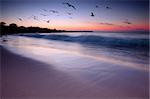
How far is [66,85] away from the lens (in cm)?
278

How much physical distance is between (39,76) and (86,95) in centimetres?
98

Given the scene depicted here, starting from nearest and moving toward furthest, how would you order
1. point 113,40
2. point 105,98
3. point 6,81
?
point 105,98, point 6,81, point 113,40

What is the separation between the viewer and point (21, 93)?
2.47 m

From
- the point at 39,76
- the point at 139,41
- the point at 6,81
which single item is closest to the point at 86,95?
the point at 39,76

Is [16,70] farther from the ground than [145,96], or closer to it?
farther from the ground

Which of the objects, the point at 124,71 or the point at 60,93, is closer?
the point at 60,93

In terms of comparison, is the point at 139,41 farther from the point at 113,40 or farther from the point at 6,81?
the point at 6,81

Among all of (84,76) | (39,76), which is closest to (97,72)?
(84,76)

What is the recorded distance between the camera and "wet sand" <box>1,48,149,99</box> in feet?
8.18

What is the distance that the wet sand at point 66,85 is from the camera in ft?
8.18

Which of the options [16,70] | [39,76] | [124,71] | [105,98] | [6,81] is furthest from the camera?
[124,71]

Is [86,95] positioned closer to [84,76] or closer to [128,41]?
[84,76]

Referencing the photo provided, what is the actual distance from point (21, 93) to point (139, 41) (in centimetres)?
791

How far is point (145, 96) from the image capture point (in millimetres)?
2566
